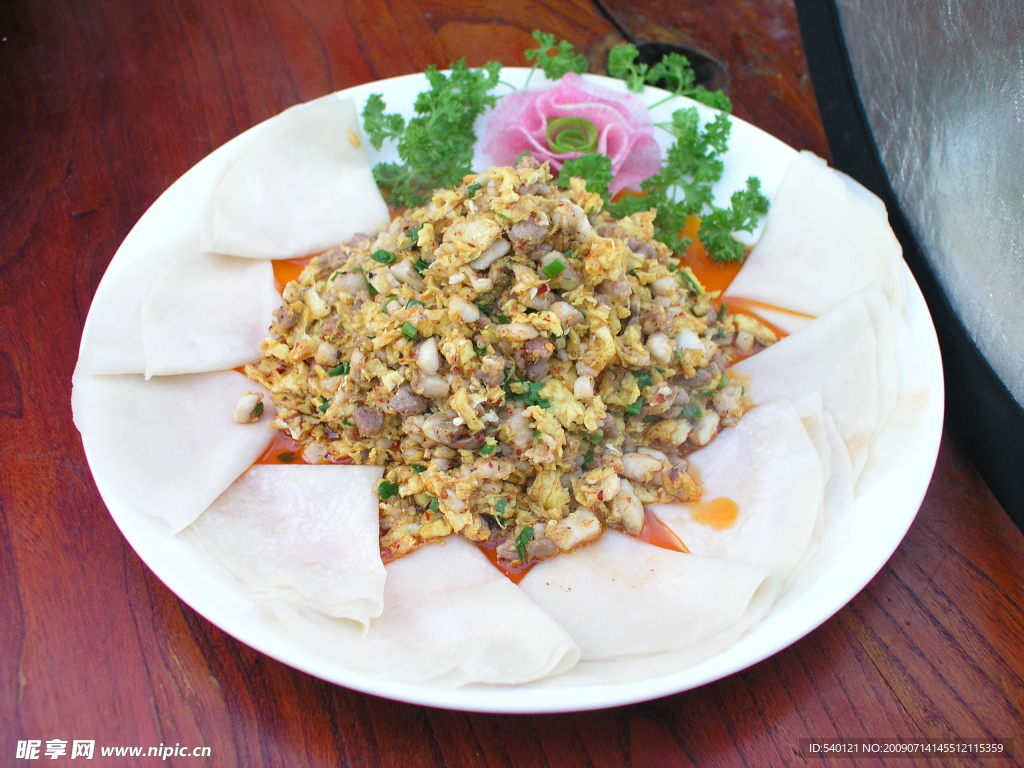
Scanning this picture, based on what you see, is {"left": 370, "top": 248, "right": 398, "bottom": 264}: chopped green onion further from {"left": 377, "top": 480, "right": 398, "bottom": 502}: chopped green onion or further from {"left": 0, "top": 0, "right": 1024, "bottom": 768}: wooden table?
{"left": 0, "top": 0, "right": 1024, "bottom": 768}: wooden table

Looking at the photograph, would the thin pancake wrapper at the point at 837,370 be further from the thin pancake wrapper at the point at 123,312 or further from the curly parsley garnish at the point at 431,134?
the thin pancake wrapper at the point at 123,312

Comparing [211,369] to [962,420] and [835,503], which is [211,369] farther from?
[962,420]

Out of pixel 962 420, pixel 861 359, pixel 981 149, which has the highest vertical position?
pixel 981 149

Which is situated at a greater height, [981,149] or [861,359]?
[981,149]

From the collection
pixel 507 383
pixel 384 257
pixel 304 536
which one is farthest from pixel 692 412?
pixel 304 536

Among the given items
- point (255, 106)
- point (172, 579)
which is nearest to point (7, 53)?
point (255, 106)

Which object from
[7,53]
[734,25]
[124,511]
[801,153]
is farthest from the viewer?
[734,25]
